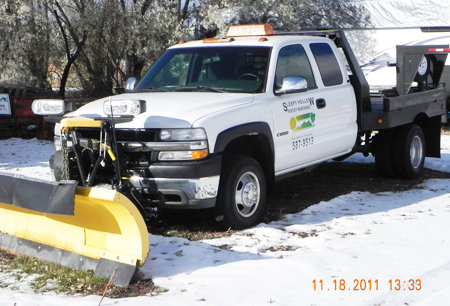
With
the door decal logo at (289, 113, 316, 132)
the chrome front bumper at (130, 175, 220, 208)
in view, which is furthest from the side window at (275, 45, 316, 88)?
the chrome front bumper at (130, 175, 220, 208)

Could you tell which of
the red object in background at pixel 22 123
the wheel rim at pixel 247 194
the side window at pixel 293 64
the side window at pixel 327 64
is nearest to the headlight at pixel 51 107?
the wheel rim at pixel 247 194

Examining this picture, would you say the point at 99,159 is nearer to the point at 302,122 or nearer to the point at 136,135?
the point at 136,135

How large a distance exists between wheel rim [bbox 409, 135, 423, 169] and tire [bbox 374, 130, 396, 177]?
1.09ft

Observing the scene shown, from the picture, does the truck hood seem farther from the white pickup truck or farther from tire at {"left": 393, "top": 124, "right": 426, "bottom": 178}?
tire at {"left": 393, "top": 124, "right": 426, "bottom": 178}

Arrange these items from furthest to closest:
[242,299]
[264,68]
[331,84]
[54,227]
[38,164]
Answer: [38,164]
[331,84]
[264,68]
[54,227]
[242,299]

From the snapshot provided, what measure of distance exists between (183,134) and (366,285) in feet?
6.42

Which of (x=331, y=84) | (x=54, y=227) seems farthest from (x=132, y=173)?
(x=331, y=84)

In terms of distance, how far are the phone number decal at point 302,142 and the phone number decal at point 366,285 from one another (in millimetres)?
2263

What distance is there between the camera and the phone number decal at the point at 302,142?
7.00 metres

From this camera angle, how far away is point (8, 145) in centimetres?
1340

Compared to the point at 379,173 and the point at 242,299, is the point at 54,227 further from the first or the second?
the point at 379,173

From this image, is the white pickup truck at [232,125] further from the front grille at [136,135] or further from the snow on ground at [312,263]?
the snow on ground at [312,263]

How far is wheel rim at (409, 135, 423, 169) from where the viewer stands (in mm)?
9230

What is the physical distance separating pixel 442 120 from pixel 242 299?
6.48m
